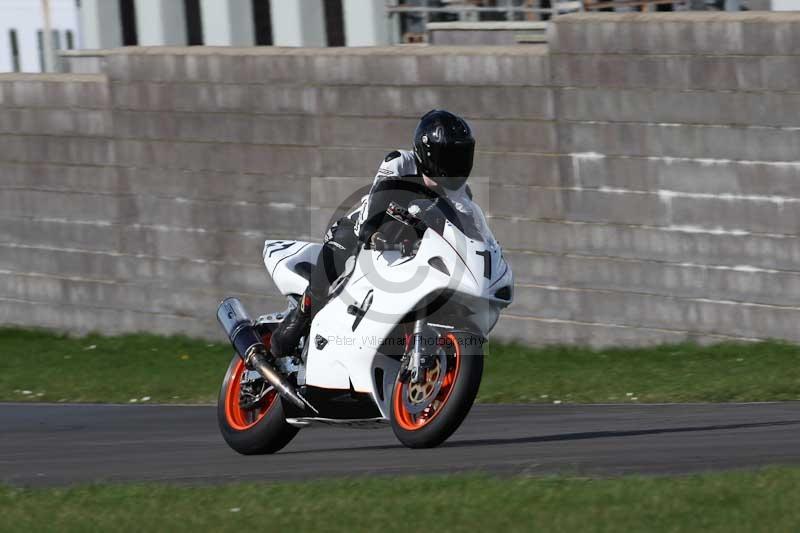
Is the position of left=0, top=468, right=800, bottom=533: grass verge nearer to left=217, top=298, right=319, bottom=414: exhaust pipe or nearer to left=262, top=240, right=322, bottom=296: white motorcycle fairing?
left=217, top=298, right=319, bottom=414: exhaust pipe

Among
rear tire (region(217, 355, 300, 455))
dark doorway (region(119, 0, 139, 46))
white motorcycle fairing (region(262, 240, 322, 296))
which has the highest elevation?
dark doorway (region(119, 0, 139, 46))

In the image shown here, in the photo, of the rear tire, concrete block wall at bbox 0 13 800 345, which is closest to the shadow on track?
the rear tire

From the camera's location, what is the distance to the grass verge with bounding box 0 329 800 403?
11.9 m

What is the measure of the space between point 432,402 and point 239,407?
167cm

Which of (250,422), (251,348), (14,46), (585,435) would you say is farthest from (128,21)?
(585,435)

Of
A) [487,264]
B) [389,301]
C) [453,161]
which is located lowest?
[389,301]

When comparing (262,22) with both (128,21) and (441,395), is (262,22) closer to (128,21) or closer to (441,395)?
(128,21)

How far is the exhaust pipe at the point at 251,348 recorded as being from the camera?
8547 mm

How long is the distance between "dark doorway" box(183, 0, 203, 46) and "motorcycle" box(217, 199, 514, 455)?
16.8m

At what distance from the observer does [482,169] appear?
15.0m

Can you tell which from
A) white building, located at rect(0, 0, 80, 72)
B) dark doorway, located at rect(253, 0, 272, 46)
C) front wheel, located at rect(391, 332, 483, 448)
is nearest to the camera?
front wheel, located at rect(391, 332, 483, 448)

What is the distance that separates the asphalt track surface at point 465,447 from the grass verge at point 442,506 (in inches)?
20.3

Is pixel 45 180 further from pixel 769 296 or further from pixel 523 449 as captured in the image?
pixel 523 449

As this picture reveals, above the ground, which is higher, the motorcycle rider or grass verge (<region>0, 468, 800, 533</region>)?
the motorcycle rider
